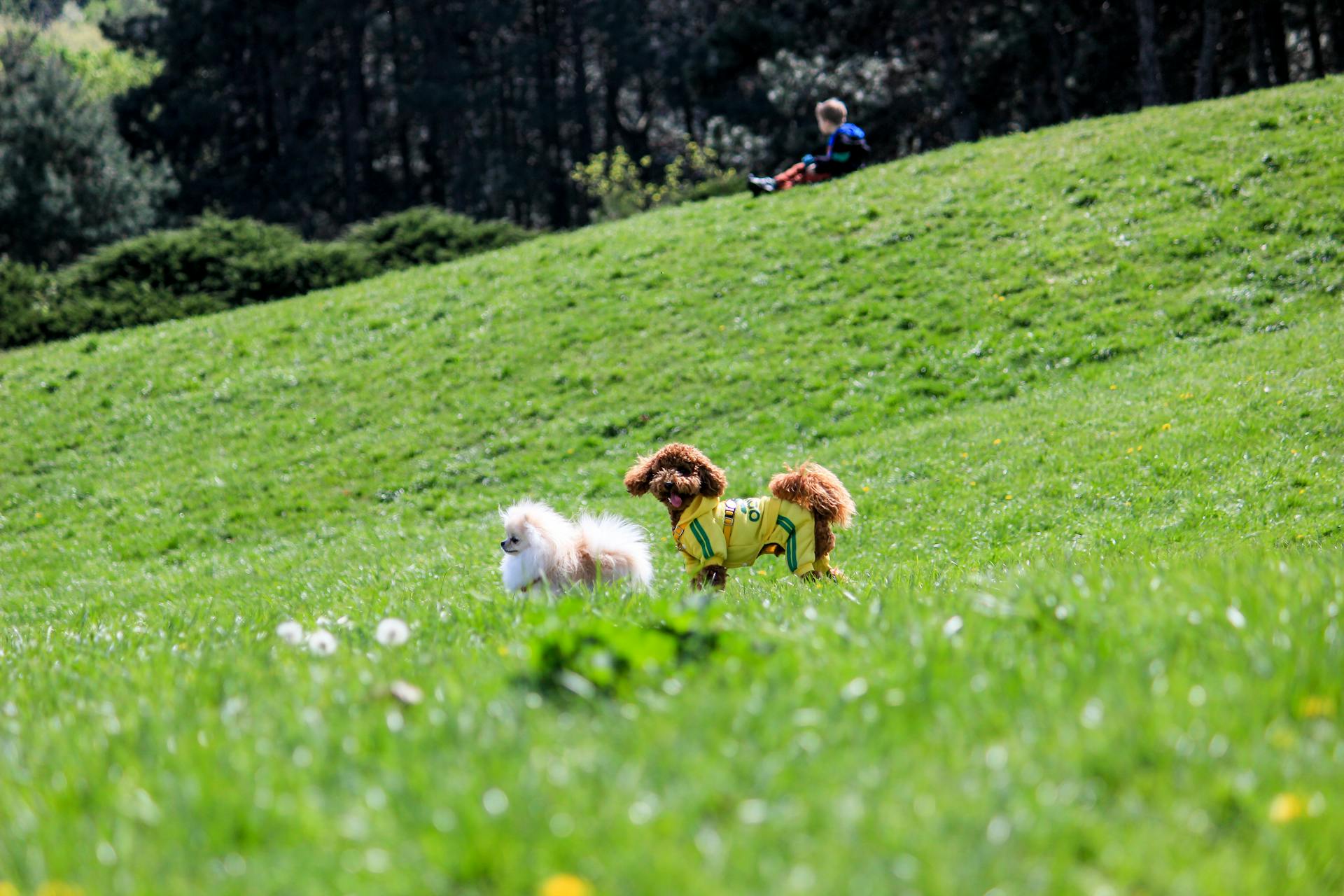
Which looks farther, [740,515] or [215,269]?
[215,269]

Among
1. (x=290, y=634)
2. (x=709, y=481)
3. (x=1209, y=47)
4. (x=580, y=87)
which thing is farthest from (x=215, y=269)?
(x=580, y=87)

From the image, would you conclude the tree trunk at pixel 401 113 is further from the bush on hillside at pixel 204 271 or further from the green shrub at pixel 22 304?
the green shrub at pixel 22 304

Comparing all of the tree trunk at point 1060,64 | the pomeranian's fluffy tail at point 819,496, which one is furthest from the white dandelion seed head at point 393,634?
the tree trunk at point 1060,64

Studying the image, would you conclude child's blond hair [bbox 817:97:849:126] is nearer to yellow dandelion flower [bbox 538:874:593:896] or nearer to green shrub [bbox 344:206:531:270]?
green shrub [bbox 344:206:531:270]

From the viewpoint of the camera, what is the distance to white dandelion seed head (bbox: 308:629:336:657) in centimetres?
430

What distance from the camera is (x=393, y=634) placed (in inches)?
172

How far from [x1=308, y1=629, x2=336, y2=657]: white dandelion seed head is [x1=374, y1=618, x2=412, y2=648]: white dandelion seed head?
19cm

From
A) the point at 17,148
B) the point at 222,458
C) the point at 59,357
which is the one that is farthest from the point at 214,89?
the point at 222,458

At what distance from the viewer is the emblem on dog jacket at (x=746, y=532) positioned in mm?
7613

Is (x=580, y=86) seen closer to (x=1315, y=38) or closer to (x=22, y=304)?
(x=1315, y=38)

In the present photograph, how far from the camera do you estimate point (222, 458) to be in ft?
53.5

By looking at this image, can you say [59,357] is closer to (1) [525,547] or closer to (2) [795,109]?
(1) [525,547]

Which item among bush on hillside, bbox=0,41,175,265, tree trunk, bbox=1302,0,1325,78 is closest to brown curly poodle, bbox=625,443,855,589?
tree trunk, bbox=1302,0,1325,78

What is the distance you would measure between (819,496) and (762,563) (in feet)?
9.42
